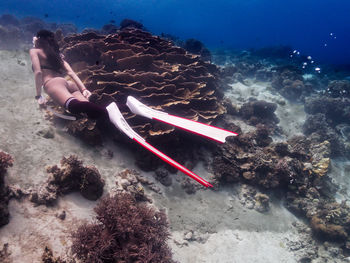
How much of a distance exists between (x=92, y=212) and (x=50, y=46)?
12.8 ft

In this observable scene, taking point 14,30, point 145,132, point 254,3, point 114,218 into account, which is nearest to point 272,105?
point 145,132

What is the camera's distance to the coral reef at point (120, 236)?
302cm

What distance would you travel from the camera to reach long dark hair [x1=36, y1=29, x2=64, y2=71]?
484cm

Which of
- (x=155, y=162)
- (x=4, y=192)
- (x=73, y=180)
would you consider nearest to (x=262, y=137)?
(x=155, y=162)

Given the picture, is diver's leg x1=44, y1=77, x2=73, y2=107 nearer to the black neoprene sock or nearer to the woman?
the woman

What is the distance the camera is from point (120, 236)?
328 cm

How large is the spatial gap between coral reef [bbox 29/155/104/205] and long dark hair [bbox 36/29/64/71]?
8.33 ft

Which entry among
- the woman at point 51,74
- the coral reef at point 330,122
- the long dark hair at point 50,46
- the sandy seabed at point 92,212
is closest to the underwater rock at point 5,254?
the sandy seabed at point 92,212

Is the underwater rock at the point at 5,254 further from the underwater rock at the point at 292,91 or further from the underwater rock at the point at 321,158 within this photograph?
the underwater rock at the point at 292,91

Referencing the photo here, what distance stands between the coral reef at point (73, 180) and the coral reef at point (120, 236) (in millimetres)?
485

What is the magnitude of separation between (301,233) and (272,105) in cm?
606

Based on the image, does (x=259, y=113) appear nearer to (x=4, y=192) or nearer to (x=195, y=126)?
(x=195, y=126)

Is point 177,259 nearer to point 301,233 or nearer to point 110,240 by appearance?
point 110,240

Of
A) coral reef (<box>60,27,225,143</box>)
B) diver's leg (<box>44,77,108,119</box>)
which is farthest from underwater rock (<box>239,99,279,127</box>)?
diver's leg (<box>44,77,108,119</box>)
